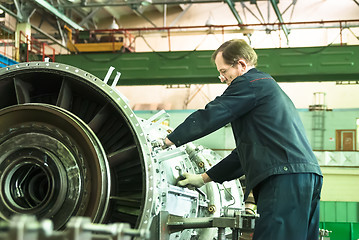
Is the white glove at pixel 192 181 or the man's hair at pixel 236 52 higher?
the man's hair at pixel 236 52

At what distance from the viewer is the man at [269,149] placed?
2881 mm

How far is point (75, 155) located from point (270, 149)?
3.62ft

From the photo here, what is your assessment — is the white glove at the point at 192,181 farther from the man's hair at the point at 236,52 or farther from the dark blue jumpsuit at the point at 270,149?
the man's hair at the point at 236,52

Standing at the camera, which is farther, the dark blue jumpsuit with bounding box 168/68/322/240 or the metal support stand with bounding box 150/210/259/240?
the metal support stand with bounding box 150/210/259/240

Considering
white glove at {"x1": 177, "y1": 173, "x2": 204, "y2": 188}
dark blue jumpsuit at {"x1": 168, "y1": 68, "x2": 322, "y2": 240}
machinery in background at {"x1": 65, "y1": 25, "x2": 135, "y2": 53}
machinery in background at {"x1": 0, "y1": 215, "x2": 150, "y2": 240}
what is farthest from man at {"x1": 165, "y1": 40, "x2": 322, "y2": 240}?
machinery in background at {"x1": 65, "y1": 25, "x2": 135, "y2": 53}

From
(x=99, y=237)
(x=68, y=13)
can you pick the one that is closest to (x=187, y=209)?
(x=99, y=237)

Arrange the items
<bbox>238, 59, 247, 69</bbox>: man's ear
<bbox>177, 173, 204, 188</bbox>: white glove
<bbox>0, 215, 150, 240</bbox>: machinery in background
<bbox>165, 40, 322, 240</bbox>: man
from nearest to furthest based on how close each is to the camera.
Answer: <bbox>0, 215, 150, 240</bbox>: machinery in background, <bbox>165, 40, 322, 240</bbox>: man, <bbox>238, 59, 247, 69</bbox>: man's ear, <bbox>177, 173, 204, 188</bbox>: white glove

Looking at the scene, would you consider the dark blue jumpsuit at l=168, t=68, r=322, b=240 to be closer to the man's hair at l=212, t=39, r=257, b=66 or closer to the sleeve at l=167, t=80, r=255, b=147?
the sleeve at l=167, t=80, r=255, b=147

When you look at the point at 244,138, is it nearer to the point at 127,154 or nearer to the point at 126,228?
the point at 127,154

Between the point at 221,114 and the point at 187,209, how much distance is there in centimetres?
104

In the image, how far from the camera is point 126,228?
1.62 meters

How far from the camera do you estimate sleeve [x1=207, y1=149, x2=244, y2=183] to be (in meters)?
3.54

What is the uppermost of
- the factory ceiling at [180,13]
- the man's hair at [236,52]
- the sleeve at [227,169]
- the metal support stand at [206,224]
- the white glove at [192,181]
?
the factory ceiling at [180,13]

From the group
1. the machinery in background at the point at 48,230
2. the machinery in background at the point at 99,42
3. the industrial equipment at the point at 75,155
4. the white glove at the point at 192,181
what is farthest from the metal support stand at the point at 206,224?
the machinery in background at the point at 99,42
